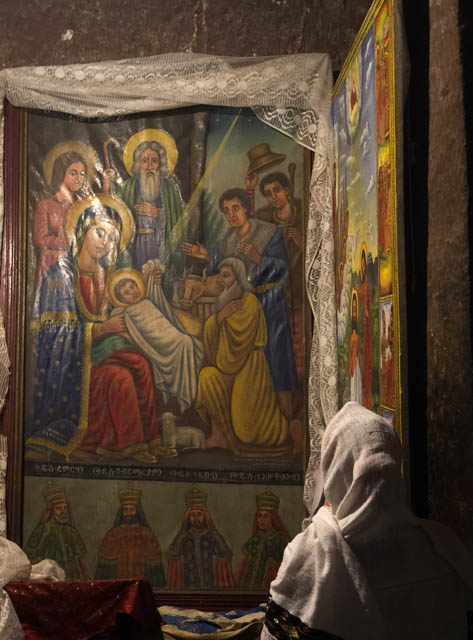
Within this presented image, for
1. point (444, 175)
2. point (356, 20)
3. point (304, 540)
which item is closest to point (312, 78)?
point (356, 20)

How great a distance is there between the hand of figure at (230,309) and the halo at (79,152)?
130 cm

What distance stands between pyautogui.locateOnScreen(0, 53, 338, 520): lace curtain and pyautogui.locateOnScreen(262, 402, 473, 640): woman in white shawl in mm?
2152

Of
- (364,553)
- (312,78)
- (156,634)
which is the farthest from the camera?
(312,78)

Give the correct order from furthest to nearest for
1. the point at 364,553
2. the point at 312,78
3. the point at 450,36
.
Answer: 1. the point at 312,78
2. the point at 450,36
3. the point at 364,553

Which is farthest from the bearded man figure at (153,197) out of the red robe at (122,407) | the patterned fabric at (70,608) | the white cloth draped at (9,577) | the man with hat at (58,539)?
the patterned fabric at (70,608)

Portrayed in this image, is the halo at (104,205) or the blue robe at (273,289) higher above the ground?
the halo at (104,205)

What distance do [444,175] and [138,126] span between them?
2.79 metres

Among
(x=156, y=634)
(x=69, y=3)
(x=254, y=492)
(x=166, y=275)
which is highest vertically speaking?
(x=69, y=3)

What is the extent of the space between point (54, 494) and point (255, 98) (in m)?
3.03

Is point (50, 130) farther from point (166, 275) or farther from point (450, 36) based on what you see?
point (450, 36)

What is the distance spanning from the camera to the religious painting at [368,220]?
296cm

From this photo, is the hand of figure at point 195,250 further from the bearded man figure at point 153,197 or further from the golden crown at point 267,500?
the golden crown at point 267,500

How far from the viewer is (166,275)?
4.77 meters

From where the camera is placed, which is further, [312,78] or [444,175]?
[312,78]
